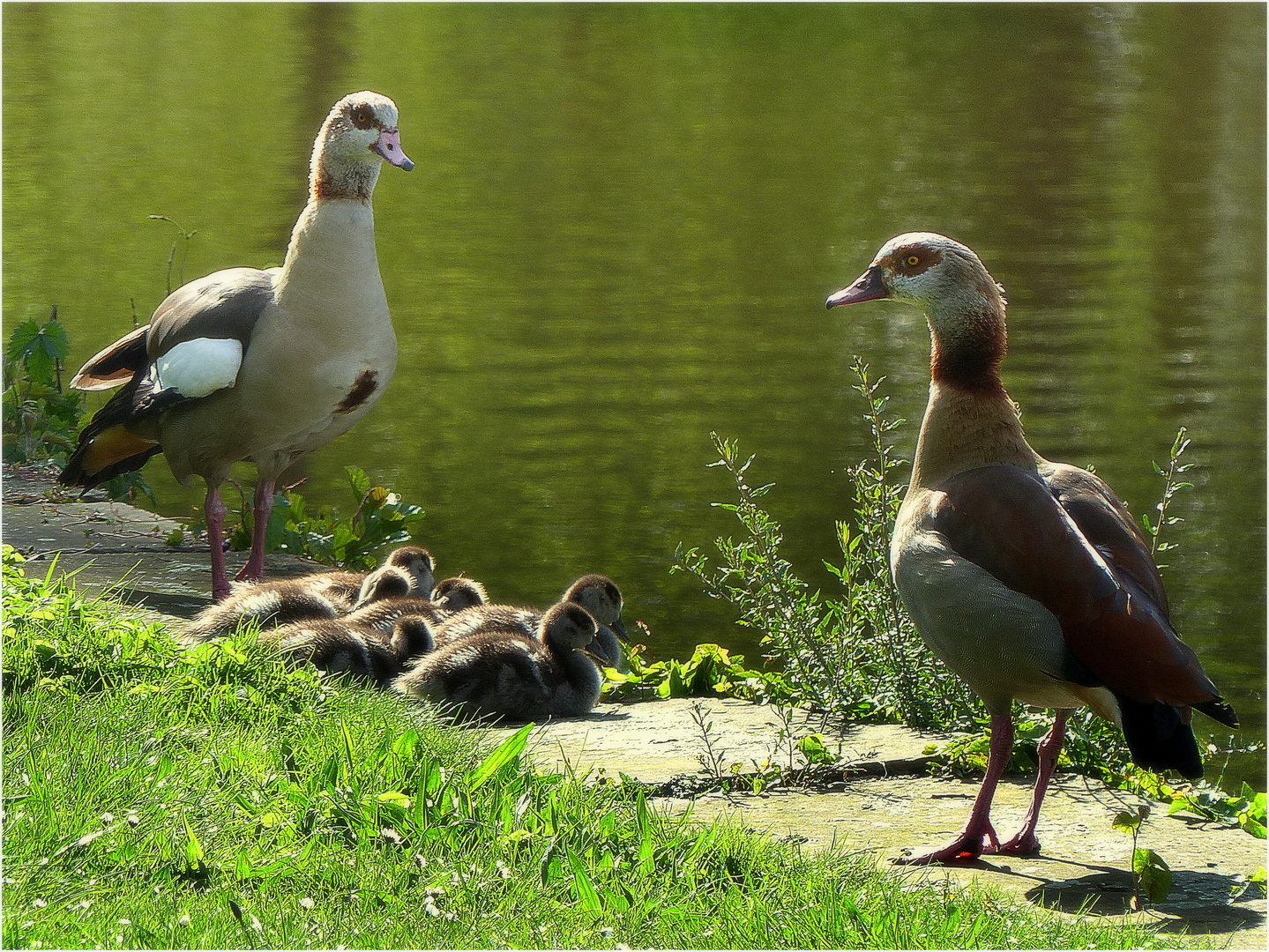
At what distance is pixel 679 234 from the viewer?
736 inches

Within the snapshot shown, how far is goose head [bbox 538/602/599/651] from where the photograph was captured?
598cm

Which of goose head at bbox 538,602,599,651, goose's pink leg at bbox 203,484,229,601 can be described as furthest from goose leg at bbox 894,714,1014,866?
goose's pink leg at bbox 203,484,229,601

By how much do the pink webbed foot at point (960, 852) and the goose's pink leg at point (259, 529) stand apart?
3.67m

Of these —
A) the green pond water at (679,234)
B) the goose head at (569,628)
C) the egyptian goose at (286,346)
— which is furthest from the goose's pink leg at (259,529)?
the green pond water at (679,234)

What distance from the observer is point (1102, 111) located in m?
27.8

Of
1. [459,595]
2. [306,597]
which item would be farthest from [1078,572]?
[459,595]

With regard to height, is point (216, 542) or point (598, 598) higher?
point (216, 542)

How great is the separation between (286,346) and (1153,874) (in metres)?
4.08

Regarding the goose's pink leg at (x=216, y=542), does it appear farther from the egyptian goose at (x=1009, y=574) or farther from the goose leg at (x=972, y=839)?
the goose leg at (x=972, y=839)

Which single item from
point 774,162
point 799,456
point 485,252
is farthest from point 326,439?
point 774,162

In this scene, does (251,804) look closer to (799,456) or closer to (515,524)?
(515,524)

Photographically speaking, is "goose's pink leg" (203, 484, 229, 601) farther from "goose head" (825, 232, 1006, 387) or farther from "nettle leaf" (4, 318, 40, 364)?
"goose head" (825, 232, 1006, 387)

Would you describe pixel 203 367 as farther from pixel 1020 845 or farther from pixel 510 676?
pixel 1020 845

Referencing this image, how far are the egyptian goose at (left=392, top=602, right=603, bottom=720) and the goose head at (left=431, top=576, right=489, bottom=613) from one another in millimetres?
850
